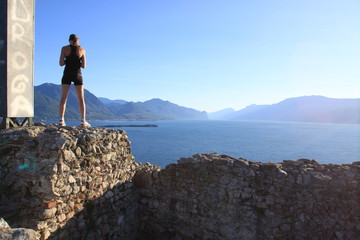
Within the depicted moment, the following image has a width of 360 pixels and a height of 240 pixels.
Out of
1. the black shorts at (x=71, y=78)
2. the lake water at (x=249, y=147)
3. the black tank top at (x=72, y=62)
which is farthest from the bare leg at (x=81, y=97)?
the lake water at (x=249, y=147)

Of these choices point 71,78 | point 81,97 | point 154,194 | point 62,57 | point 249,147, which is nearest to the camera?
point 62,57

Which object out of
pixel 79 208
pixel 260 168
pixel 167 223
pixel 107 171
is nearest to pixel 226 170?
pixel 260 168

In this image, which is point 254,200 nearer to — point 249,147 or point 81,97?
→ point 81,97

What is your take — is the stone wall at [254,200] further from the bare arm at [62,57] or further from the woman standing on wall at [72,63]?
the bare arm at [62,57]

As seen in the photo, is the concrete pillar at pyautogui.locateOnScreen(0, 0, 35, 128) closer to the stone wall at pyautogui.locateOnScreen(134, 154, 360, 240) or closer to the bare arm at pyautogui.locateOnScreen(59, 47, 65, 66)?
the bare arm at pyautogui.locateOnScreen(59, 47, 65, 66)

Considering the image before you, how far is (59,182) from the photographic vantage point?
5.11 m

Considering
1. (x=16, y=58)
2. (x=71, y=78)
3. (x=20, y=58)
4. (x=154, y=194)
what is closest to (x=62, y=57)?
(x=71, y=78)

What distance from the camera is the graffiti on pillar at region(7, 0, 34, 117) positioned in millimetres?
5695

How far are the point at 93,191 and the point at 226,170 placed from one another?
390cm

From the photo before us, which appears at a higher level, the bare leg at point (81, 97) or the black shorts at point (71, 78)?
the black shorts at point (71, 78)

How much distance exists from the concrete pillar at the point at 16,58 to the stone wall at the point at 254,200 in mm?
4706

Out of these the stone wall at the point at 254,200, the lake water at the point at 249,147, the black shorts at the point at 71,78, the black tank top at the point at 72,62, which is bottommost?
the lake water at the point at 249,147

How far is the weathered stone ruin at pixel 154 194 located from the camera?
504 cm

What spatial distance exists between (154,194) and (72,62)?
504 cm
